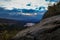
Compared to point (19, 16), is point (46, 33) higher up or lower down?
higher up

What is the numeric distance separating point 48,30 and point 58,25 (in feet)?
0.46

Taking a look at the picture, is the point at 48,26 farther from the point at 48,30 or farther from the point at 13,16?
the point at 13,16

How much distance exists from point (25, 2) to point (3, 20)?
0.81 metres

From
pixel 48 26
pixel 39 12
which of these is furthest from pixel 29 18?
pixel 48 26

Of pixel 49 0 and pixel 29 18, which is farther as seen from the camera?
pixel 49 0

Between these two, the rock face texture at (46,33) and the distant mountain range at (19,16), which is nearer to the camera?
the rock face texture at (46,33)

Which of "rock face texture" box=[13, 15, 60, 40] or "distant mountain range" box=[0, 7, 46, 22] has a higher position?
"rock face texture" box=[13, 15, 60, 40]

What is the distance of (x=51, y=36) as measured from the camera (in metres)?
1.76

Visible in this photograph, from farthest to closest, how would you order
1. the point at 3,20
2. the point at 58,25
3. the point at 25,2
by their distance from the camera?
the point at 25,2, the point at 3,20, the point at 58,25

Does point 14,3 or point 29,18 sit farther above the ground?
point 14,3

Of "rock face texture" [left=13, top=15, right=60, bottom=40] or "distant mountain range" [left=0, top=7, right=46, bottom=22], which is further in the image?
"distant mountain range" [left=0, top=7, right=46, bottom=22]

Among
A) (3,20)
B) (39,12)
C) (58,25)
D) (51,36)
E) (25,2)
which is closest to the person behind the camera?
(51,36)

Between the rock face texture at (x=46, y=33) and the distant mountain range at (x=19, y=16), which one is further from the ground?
the rock face texture at (x=46, y=33)

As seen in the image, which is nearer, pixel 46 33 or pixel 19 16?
pixel 46 33
